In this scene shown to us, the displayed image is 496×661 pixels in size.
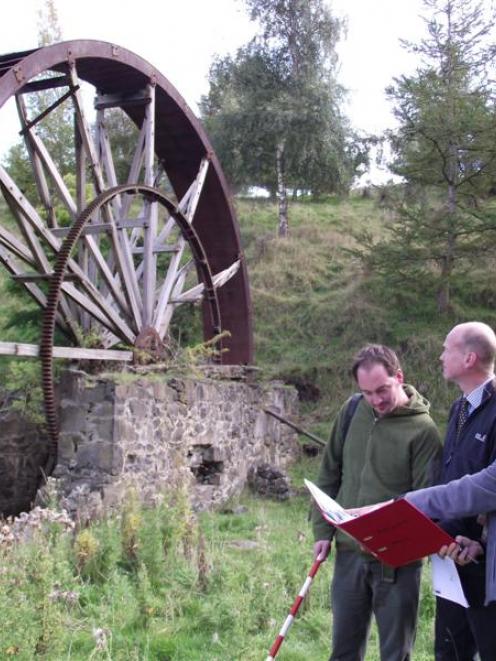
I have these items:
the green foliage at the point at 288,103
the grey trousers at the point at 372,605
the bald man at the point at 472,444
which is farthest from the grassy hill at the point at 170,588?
the green foliage at the point at 288,103

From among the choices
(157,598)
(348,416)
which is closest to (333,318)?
(157,598)

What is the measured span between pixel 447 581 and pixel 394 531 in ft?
1.09

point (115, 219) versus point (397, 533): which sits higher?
point (115, 219)

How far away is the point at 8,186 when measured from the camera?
7449 mm

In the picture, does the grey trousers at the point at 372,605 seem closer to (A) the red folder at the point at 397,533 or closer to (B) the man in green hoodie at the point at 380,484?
(B) the man in green hoodie at the point at 380,484

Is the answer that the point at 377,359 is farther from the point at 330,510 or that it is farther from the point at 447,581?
the point at 447,581

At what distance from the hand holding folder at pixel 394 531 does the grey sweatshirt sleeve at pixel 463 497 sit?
72 millimetres

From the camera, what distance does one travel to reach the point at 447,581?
10.00 ft

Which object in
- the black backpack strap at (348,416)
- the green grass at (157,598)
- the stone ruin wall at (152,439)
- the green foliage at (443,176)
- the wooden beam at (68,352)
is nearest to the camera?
the black backpack strap at (348,416)

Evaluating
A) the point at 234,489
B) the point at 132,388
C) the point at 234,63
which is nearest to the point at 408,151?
the point at 234,489

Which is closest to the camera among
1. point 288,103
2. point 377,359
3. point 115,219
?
point 377,359

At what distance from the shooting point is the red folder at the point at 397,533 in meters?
2.86

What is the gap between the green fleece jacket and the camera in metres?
3.30

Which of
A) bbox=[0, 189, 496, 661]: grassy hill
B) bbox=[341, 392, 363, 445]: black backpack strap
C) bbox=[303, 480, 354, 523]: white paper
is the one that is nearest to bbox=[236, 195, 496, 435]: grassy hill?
bbox=[0, 189, 496, 661]: grassy hill
